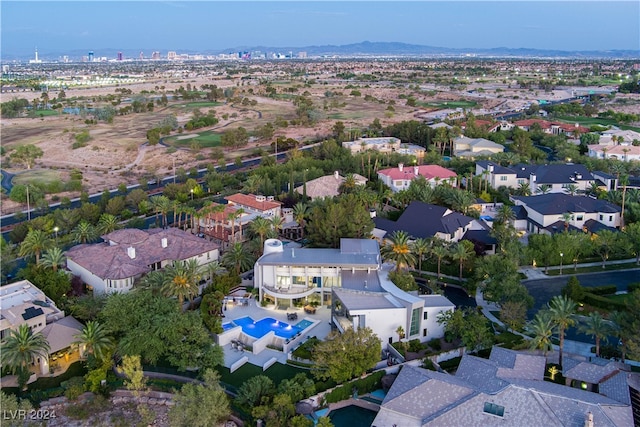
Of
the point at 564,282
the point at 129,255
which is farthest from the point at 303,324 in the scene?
the point at 564,282

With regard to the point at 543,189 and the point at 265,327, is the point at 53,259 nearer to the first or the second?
→ the point at 265,327

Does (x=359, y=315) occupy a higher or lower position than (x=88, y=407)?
higher

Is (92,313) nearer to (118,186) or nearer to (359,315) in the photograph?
→ (359,315)

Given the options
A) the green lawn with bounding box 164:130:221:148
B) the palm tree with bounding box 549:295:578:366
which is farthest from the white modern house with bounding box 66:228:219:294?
the green lawn with bounding box 164:130:221:148

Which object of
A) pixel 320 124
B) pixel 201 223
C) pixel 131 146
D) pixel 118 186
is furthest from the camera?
pixel 320 124

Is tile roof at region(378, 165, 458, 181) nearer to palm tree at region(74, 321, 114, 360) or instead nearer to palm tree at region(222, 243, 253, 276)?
palm tree at region(222, 243, 253, 276)

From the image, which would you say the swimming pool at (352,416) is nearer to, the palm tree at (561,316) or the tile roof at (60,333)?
the palm tree at (561,316)

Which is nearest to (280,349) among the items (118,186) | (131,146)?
(118,186)

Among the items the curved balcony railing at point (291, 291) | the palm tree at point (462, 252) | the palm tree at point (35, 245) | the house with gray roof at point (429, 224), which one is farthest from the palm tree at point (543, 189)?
the palm tree at point (35, 245)
